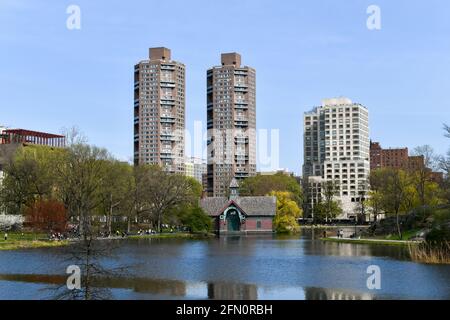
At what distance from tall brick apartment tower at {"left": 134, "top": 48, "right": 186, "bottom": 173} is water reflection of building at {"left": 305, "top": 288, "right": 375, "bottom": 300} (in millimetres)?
165633

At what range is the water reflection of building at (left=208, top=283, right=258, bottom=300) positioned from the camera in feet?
88.2

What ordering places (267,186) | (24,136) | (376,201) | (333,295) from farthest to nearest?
(24,136)
(267,186)
(376,201)
(333,295)

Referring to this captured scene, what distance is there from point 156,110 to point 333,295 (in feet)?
558

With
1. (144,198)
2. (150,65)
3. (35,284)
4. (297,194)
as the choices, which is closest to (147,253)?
(35,284)

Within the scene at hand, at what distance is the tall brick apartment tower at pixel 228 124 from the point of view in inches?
7662

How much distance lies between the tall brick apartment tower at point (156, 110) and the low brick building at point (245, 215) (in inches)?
3194

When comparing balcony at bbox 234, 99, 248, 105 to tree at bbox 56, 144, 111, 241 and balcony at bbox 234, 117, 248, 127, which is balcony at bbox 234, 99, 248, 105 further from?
tree at bbox 56, 144, 111, 241

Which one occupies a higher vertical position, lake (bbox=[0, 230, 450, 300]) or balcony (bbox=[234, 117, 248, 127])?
balcony (bbox=[234, 117, 248, 127])

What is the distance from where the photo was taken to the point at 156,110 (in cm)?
19338

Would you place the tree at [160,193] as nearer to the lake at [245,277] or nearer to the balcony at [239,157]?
the lake at [245,277]

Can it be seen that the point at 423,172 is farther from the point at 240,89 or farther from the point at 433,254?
the point at 240,89

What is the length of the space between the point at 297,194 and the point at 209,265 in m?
118

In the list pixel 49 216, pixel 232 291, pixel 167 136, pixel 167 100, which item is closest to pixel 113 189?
pixel 49 216

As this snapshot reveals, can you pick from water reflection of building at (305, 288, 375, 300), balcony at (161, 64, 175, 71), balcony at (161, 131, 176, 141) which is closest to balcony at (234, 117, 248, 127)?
balcony at (161, 131, 176, 141)
